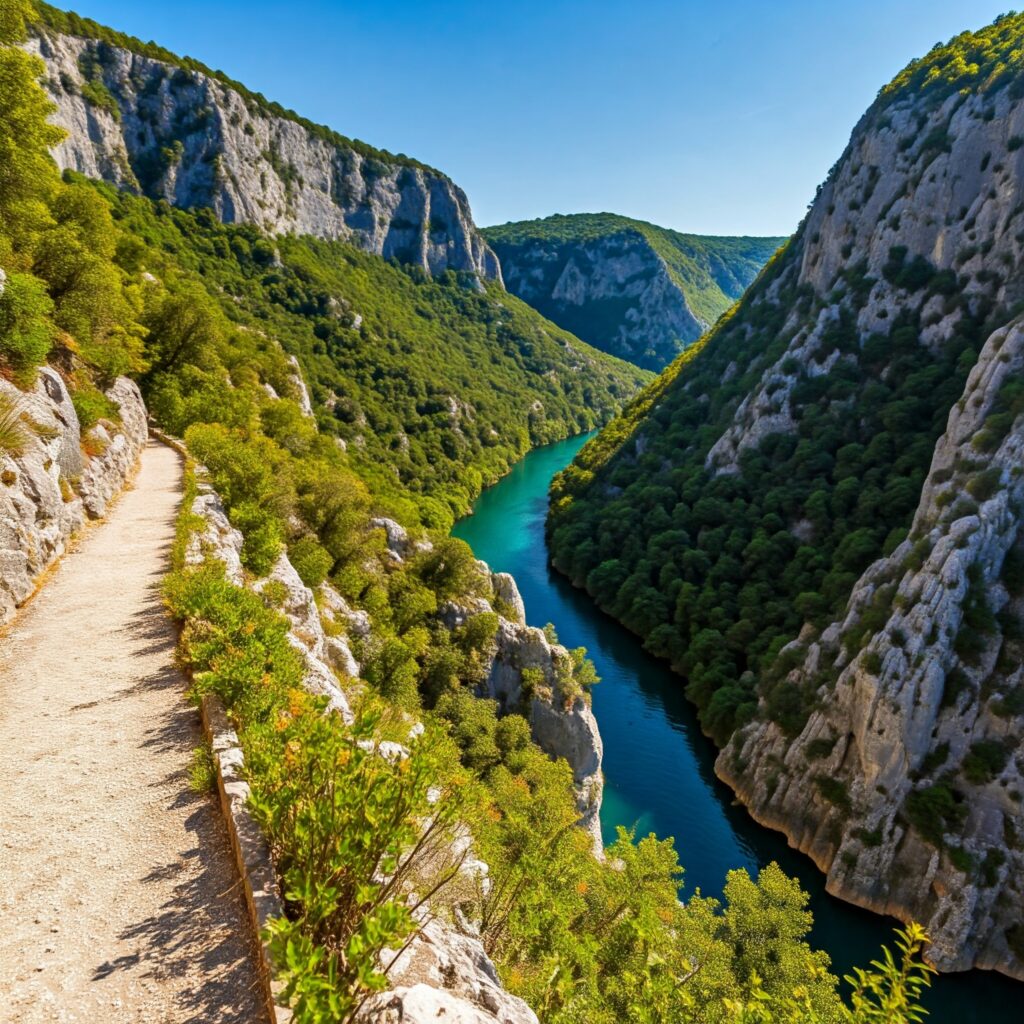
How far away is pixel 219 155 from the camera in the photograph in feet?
273

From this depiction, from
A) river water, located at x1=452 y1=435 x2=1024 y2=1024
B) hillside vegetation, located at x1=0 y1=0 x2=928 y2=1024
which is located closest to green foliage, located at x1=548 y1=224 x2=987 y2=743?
river water, located at x1=452 y1=435 x2=1024 y2=1024

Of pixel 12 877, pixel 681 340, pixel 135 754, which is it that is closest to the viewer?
pixel 12 877

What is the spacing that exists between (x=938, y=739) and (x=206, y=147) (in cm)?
10481

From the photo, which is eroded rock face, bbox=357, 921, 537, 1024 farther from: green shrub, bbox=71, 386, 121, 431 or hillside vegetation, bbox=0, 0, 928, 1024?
green shrub, bbox=71, 386, 121, 431

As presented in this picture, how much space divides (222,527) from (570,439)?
11933cm

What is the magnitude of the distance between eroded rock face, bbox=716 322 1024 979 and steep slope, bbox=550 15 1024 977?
10 centimetres

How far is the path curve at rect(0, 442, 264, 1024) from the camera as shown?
4.90 m

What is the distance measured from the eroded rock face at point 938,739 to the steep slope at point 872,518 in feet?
0.33

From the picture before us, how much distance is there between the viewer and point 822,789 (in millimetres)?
29828

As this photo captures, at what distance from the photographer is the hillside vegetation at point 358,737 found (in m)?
4.74

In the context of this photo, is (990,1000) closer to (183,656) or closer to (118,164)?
(183,656)

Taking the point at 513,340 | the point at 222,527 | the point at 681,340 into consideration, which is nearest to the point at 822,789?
the point at 222,527

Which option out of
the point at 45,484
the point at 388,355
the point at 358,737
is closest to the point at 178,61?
the point at 388,355

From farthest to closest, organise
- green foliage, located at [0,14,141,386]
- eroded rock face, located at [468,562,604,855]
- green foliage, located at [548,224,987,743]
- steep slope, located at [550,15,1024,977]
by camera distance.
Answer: green foliage, located at [548,224,987,743] < eroded rock face, located at [468,562,604,855] < steep slope, located at [550,15,1024,977] < green foliage, located at [0,14,141,386]
